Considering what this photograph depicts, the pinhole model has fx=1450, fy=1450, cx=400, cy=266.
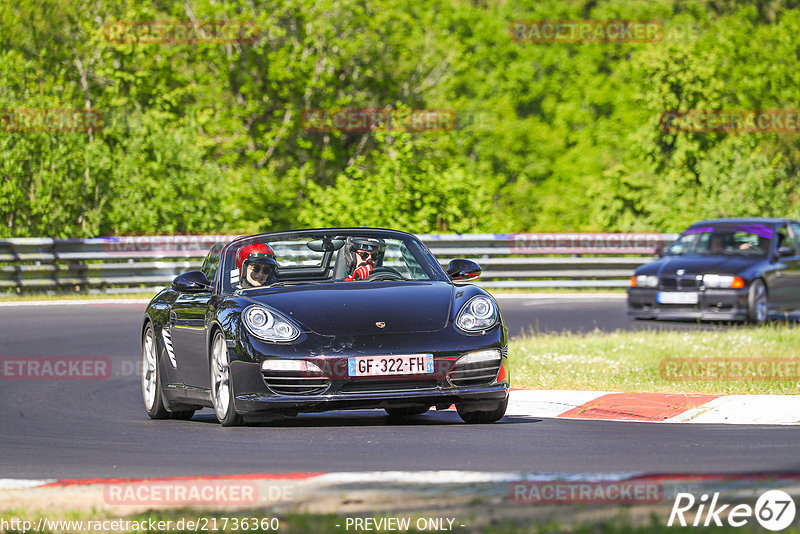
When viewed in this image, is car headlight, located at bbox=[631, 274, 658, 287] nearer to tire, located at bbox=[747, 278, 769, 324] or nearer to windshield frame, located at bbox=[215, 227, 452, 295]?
tire, located at bbox=[747, 278, 769, 324]

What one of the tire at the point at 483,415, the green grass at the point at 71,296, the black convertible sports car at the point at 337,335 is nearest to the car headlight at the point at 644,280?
the green grass at the point at 71,296

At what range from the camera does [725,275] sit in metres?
19.0

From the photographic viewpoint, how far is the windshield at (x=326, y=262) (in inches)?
385

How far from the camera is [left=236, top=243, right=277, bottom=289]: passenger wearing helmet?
9719mm

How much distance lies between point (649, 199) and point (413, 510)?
3480 cm

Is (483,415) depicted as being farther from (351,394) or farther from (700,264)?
(700,264)

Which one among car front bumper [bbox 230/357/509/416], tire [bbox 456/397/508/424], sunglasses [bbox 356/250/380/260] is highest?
sunglasses [bbox 356/250/380/260]

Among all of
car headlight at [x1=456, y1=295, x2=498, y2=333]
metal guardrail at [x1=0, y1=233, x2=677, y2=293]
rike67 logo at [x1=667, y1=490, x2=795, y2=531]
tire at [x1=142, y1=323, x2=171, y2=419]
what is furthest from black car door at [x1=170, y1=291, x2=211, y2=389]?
metal guardrail at [x1=0, y1=233, x2=677, y2=293]

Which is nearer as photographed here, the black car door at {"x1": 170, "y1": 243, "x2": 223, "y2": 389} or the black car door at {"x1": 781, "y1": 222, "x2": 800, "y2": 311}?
the black car door at {"x1": 170, "y1": 243, "x2": 223, "y2": 389}

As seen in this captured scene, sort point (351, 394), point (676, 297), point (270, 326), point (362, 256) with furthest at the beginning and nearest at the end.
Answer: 1. point (676, 297)
2. point (362, 256)
3. point (270, 326)
4. point (351, 394)

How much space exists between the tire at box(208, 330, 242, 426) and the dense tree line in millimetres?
17030

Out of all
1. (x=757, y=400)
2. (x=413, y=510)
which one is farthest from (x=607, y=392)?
(x=413, y=510)

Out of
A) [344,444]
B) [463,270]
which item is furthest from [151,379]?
[344,444]

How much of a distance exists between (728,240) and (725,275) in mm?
1378
